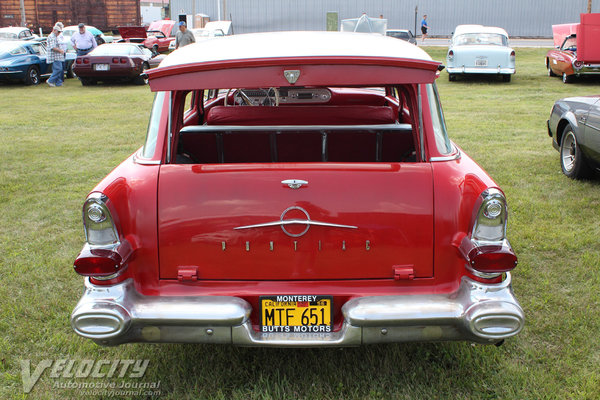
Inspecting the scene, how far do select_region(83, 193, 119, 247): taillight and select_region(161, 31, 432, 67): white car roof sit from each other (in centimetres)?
74

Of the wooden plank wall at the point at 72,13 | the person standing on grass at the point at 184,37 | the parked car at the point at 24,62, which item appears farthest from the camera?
the wooden plank wall at the point at 72,13

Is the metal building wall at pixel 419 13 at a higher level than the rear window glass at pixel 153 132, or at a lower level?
higher

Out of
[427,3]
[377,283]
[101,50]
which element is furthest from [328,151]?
[427,3]

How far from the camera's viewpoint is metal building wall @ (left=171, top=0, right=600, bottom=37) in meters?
41.2

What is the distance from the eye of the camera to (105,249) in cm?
270

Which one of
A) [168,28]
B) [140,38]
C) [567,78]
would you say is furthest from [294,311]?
[168,28]

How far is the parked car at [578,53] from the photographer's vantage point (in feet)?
39.3

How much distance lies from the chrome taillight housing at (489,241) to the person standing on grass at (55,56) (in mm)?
16403

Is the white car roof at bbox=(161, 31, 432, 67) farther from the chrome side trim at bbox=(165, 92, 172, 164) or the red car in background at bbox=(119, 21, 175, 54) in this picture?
the red car in background at bbox=(119, 21, 175, 54)

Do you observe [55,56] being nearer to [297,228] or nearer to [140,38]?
[140,38]

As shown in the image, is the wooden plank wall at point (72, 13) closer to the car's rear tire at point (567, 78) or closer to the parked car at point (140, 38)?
the parked car at point (140, 38)

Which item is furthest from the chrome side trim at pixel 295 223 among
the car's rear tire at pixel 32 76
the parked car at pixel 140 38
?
the parked car at pixel 140 38

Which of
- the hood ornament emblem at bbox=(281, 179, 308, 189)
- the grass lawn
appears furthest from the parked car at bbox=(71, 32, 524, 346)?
the grass lawn

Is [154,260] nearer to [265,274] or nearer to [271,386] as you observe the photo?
[265,274]
